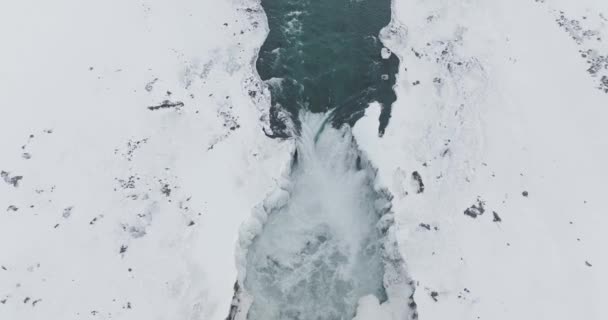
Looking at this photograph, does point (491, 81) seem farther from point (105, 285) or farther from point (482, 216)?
point (105, 285)

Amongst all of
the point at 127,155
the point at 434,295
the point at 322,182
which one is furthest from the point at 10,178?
the point at 434,295

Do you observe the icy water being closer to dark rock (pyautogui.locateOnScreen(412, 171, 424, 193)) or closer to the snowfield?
the snowfield

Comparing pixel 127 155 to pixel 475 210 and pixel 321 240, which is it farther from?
pixel 475 210

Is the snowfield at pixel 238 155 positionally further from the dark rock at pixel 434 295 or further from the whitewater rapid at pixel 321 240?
the whitewater rapid at pixel 321 240

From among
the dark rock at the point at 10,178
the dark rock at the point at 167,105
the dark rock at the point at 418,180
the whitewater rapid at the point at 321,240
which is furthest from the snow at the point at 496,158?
the dark rock at the point at 10,178

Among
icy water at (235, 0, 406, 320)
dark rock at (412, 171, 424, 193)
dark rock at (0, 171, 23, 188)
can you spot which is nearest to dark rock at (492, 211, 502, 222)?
dark rock at (412, 171, 424, 193)

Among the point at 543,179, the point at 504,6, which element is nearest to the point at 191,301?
the point at 543,179
